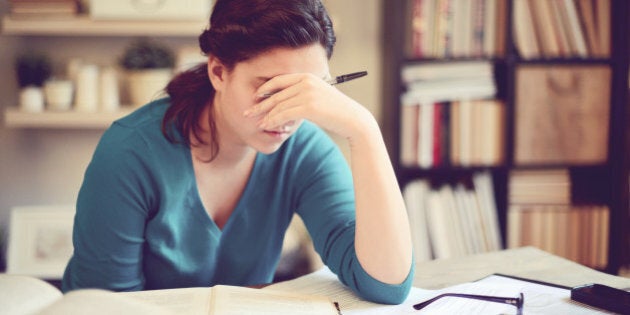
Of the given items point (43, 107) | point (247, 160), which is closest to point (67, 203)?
point (43, 107)

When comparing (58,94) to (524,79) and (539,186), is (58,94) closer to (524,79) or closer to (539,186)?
(524,79)

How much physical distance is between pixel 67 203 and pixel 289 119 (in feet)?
5.19

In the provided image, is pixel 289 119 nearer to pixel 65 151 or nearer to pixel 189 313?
pixel 189 313

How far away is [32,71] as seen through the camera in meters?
1.95

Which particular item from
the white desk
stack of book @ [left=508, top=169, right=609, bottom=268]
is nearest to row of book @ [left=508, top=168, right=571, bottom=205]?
stack of book @ [left=508, top=169, right=609, bottom=268]

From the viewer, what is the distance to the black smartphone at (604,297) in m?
0.79

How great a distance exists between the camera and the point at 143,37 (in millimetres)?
2066

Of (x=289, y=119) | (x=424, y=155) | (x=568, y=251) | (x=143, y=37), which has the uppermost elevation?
(x=143, y=37)

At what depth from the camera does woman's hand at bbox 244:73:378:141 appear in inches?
35.8

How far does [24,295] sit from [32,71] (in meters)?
1.55

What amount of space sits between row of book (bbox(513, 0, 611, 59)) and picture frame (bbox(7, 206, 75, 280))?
67.6 inches

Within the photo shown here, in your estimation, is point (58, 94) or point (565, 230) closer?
point (58, 94)

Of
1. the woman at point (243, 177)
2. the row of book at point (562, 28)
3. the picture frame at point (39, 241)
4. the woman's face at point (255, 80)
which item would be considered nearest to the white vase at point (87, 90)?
the picture frame at point (39, 241)

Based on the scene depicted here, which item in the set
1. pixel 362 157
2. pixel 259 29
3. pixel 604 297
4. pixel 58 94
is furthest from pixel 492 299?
pixel 58 94
